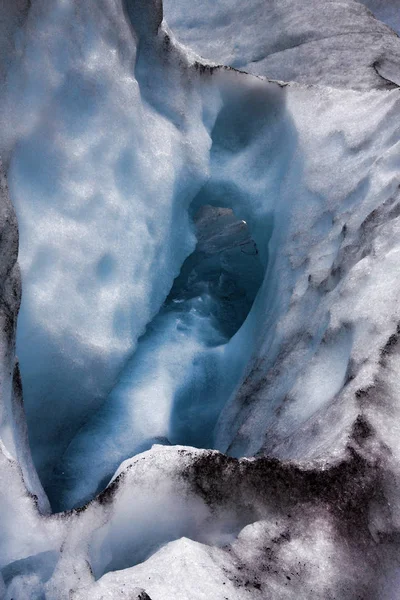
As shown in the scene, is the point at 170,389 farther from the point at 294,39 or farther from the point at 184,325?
the point at 294,39

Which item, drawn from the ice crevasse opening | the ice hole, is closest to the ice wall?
the ice crevasse opening

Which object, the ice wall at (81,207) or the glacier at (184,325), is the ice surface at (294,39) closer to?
the glacier at (184,325)

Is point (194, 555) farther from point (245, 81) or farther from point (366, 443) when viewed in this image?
point (245, 81)

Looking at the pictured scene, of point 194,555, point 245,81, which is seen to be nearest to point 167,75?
point 245,81

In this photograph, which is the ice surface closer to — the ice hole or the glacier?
the glacier

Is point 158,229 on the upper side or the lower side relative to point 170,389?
upper

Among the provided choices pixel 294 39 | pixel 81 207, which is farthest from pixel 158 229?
pixel 294 39

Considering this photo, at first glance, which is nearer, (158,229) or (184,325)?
(158,229)

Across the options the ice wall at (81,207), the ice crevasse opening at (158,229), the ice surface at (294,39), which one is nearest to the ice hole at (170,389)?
the ice crevasse opening at (158,229)
